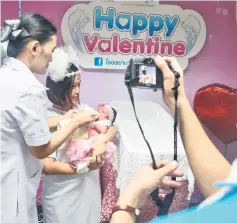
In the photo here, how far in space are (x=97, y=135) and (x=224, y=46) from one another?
40.5 inches

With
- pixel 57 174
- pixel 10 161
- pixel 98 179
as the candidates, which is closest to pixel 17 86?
Answer: pixel 10 161

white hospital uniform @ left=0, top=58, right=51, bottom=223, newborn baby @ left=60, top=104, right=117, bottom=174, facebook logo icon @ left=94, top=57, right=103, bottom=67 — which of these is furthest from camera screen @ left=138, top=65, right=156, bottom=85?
facebook logo icon @ left=94, top=57, right=103, bottom=67

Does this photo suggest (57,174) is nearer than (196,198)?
Yes

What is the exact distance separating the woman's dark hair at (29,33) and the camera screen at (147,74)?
2.11ft

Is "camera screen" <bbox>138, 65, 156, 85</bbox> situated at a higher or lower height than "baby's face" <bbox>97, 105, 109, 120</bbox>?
higher

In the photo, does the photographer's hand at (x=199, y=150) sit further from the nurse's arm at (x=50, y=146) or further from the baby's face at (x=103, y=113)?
the baby's face at (x=103, y=113)

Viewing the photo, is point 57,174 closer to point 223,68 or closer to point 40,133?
point 40,133

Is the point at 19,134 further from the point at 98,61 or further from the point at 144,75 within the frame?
the point at 98,61

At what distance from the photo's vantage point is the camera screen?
1.15 metres

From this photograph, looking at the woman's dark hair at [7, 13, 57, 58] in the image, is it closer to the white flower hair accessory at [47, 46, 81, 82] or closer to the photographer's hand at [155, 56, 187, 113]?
the white flower hair accessory at [47, 46, 81, 82]

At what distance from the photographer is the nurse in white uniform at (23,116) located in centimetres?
159

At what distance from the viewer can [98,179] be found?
7.13ft

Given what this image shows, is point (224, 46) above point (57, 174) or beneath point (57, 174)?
above

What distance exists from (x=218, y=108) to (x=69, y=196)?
3.40 ft
